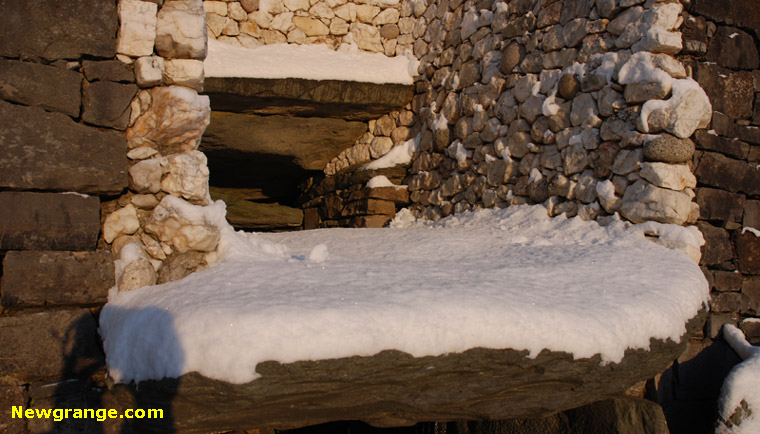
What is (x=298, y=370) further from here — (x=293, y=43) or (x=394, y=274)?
(x=293, y=43)

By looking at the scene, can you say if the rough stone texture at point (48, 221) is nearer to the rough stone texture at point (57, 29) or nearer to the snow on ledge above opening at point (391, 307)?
the snow on ledge above opening at point (391, 307)

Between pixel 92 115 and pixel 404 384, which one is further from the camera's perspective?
pixel 92 115

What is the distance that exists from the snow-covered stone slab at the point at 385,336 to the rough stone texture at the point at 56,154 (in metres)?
0.59

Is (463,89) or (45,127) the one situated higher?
(463,89)

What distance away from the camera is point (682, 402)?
4164 millimetres

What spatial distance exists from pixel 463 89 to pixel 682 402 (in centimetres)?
342

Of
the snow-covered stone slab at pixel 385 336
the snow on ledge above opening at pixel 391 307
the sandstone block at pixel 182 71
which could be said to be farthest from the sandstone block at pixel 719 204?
the sandstone block at pixel 182 71

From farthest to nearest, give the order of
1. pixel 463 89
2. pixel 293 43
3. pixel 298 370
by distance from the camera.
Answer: pixel 293 43, pixel 463 89, pixel 298 370

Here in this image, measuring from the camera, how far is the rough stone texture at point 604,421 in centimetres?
336

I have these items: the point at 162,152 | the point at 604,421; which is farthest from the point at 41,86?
the point at 604,421

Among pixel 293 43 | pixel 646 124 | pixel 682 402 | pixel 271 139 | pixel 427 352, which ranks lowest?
pixel 682 402

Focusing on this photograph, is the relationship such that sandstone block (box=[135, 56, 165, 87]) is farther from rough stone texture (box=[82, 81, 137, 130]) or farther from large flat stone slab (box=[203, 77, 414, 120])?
large flat stone slab (box=[203, 77, 414, 120])

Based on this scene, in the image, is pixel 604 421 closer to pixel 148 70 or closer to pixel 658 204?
pixel 658 204

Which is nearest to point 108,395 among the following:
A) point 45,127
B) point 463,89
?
point 45,127
